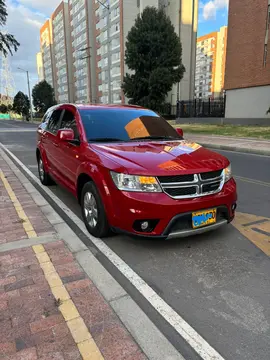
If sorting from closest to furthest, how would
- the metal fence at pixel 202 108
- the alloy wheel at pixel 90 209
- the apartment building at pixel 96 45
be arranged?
1. the alloy wheel at pixel 90 209
2. the metal fence at pixel 202 108
3. the apartment building at pixel 96 45

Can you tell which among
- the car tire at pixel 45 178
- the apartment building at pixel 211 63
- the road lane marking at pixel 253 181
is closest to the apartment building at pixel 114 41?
the car tire at pixel 45 178

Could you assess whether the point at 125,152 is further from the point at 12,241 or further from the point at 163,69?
the point at 163,69

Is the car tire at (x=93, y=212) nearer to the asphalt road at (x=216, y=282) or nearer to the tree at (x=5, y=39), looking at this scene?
the asphalt road at (x=216, y=282)

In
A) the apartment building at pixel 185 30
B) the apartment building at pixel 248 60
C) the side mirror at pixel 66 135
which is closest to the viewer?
the side mirror at pixel 66 135

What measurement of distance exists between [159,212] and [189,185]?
459 mm

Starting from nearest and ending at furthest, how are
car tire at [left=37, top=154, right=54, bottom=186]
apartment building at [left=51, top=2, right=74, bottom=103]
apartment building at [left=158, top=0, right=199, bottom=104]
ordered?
1. car tire at [left=37, top=154, right=54, bottom=186]
2. apartment building at [left=158, top=0, right=199, bottom=104]
3. apartment building at [left=51, top=2, right=74, bottom=103]

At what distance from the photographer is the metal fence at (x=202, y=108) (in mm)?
30438

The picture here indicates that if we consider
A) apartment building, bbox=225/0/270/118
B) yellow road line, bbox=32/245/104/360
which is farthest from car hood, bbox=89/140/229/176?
apartment building, bbox=225/0/270/118

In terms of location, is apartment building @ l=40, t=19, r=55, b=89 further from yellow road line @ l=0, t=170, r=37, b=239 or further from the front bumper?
the front bumper

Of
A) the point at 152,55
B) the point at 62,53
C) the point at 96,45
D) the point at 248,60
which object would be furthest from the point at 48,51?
the point at 248,60

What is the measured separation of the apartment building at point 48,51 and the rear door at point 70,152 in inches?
3798

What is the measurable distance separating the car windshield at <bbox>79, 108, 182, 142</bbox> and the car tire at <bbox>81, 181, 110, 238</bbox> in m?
0.79

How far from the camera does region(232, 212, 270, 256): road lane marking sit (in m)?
3.70

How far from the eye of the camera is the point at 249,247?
363 centimetres
